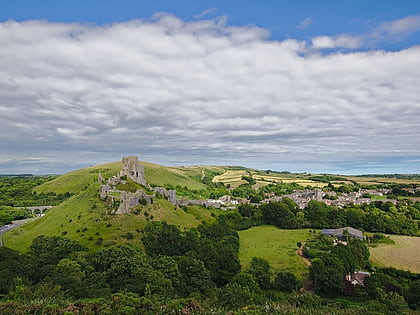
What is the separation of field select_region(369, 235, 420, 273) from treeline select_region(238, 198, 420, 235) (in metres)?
9.30

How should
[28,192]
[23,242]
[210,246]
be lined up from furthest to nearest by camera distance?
1. [28,192]
2. [23,242]
3. [210,246]

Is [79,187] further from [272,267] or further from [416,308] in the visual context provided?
[416,308]

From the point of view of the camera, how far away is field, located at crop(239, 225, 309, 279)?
2184 inches

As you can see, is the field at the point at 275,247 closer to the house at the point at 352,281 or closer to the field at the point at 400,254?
the house at the point at 352,281

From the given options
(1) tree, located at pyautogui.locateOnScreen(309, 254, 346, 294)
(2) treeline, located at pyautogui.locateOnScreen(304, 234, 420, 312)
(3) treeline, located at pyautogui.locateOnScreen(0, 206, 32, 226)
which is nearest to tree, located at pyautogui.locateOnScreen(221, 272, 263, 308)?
(1) tree, located at pyautogui.locateOnScreen(309, 254, 346, 294)

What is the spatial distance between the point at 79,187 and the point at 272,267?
352 ft

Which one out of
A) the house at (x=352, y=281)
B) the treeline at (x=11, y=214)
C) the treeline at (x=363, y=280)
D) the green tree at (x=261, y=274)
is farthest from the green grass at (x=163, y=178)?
the house at (x=352, y=281)

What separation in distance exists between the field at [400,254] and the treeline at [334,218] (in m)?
9.30

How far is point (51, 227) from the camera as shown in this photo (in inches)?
2398

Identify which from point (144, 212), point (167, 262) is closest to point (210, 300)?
point (167, 262)

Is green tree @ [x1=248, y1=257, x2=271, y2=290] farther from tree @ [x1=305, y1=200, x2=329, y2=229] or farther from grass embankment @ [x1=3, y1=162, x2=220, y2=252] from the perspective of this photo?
tree @ [x1=305, y1=200, x2=329, y2=229]

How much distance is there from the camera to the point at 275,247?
6875 cm

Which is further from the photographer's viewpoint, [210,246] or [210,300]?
[210,246]

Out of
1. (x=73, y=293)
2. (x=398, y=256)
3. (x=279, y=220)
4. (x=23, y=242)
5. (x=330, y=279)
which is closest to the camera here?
(x=73, y=293)
